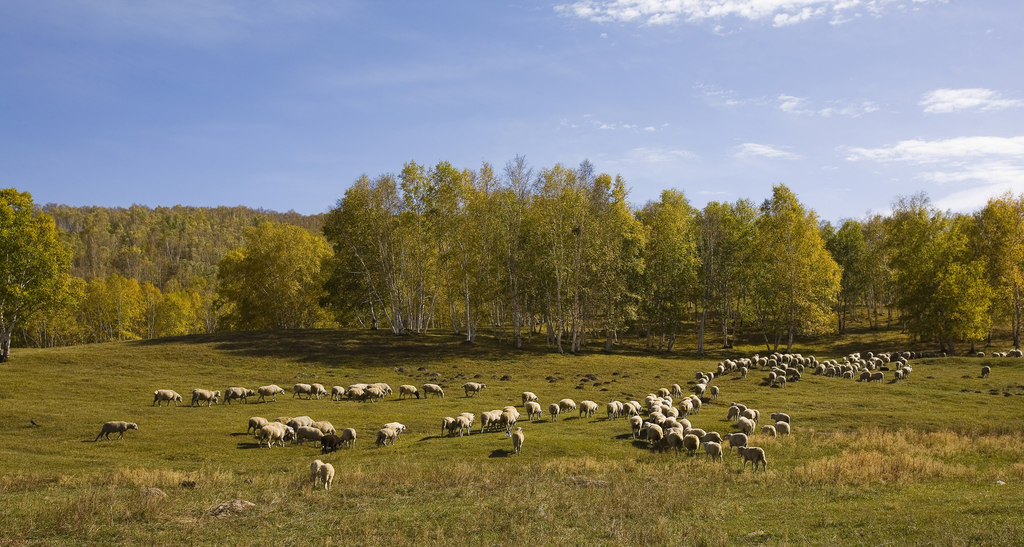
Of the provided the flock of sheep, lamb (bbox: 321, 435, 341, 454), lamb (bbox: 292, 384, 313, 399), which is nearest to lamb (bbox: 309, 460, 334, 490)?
the flock of sheep

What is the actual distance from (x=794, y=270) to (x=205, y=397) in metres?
59.3

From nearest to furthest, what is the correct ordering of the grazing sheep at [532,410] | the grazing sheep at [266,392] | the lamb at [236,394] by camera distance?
the grazing sheep at [532,410] → the lamb at [236,394] → the grazing sheep at [266,392]

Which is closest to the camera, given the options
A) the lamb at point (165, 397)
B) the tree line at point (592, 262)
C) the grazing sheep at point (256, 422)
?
the grazing sheep at point (256, 422)

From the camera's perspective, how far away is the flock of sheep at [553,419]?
24.5m

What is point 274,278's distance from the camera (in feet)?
266

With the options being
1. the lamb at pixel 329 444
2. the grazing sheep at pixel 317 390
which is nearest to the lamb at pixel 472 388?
the grazing sheep at pixel 317 390

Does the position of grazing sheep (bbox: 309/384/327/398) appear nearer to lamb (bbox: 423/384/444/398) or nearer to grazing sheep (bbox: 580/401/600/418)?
lamb (bbox: 423/384/444/398)

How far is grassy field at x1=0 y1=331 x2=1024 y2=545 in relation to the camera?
1377 centimetres

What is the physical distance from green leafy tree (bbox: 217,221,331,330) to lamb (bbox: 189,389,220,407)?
134 ft

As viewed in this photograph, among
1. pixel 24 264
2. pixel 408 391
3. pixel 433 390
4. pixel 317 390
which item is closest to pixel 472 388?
pixel 433 390

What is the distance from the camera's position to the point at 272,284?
81500 millimetres

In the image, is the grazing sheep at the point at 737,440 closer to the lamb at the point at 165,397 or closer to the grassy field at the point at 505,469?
the grassy field at the point at 505,469

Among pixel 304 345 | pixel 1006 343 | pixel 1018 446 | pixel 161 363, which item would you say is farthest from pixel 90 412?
pixel 1006 343

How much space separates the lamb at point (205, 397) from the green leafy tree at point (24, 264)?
24658 millimetres
